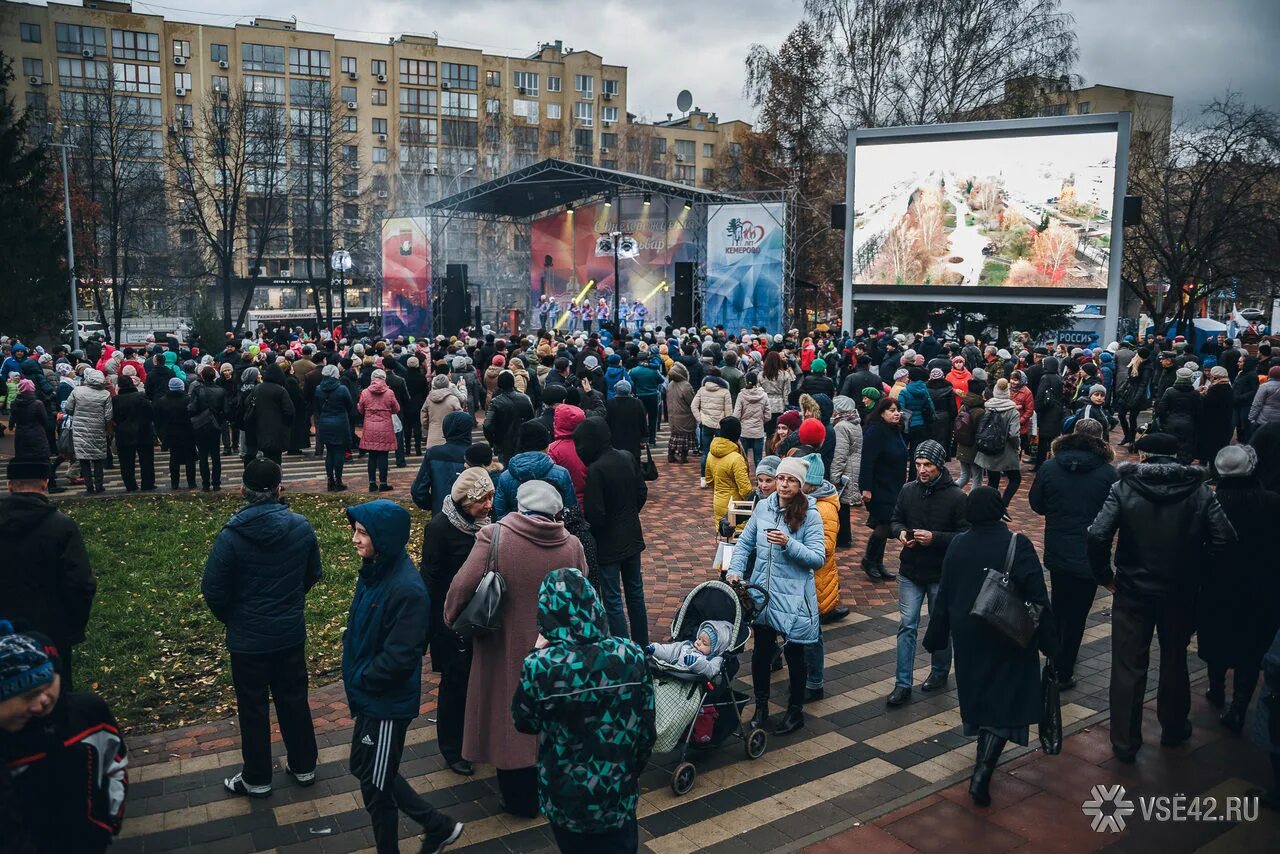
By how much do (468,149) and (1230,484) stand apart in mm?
73233

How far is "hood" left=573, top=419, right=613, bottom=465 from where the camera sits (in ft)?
21.8

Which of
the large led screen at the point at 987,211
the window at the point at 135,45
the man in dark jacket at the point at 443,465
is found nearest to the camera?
the man in dark jacket at the point at 443,465

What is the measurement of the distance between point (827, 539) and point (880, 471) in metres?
2.98

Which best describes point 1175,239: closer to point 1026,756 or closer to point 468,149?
point 1026,756

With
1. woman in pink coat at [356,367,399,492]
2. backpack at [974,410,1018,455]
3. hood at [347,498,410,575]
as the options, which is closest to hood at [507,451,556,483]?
hood at [347,498,410,575]

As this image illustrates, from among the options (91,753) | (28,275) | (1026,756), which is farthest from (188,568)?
(28,275)

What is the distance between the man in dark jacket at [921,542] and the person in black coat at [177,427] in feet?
33.2

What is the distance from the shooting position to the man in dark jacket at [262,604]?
4973mm

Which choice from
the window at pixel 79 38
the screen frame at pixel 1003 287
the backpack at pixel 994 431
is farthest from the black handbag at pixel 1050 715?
the window at pixel 79 38

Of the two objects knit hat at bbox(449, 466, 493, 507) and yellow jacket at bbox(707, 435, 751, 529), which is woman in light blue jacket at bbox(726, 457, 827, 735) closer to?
knit hat at bbox(449, 466, 493, 507)

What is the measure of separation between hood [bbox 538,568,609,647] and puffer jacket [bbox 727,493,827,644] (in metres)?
2.51

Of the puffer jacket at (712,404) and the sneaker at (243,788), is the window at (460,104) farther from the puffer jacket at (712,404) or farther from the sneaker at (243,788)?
the sneaker at (243,788)

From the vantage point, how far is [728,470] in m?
8.28

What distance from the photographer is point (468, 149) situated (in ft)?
243
